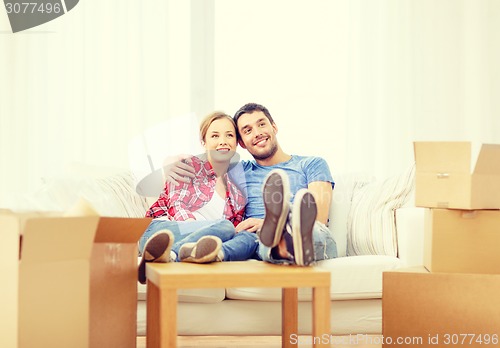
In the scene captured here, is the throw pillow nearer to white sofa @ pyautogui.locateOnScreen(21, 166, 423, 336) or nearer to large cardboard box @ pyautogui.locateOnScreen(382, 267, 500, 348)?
white sofa @ pyautogui.locateOnScreen(21, 166, 423, 336)

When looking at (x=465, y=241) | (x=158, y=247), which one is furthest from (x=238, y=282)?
(x=465, y=241)

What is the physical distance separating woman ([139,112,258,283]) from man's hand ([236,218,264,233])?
5 centimetres

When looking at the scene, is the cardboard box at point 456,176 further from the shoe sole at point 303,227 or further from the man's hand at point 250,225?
the man's hand at point 250,225

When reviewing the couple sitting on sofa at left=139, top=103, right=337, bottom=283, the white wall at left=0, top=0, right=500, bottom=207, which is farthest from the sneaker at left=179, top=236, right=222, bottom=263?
the white wall at left=0, top=0, right=500, bottom=207

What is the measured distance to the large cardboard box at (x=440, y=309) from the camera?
6.29 ft

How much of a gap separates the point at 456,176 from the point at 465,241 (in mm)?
195

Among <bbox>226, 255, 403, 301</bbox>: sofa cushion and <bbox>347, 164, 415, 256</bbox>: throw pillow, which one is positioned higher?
<bbox>347, 164, 415, 256</bbox>: throw pillow

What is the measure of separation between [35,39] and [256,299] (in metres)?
2.16

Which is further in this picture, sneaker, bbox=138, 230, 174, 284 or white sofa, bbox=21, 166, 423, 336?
white sofa, bbox=21, 166, 423, 336

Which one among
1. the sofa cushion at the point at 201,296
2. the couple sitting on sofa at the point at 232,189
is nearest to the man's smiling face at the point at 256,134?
the couple sitting on sofa at the point at 232,189

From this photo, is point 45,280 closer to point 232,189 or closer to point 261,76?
point 232,189

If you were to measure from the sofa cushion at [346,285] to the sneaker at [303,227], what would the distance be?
54 centimetres

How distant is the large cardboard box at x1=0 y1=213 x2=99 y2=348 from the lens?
1.41 m

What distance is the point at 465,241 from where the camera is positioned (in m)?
2.01
